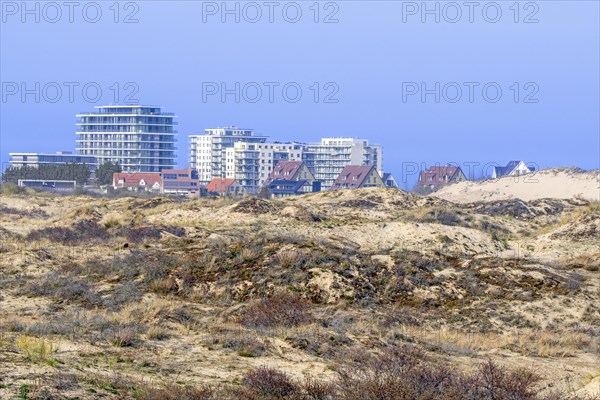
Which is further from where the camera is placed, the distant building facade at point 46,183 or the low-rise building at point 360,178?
the low-rise building at point 360,178

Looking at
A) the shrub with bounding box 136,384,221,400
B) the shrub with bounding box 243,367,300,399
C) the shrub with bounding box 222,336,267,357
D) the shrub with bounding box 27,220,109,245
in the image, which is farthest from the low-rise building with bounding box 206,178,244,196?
the shrub with bounding box 136,384,221,400

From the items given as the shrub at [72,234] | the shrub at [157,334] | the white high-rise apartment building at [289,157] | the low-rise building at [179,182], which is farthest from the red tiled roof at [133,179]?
the shrub at [157,334]

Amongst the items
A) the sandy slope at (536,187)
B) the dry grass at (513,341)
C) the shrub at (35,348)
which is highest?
the sandy slope at (536,187)

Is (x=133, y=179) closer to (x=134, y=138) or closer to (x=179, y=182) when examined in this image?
(x=179, y=182)

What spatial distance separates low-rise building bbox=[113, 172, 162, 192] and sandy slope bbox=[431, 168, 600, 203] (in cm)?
4670

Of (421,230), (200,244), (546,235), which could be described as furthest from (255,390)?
(546,235)

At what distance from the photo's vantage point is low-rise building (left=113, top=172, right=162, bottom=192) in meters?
141

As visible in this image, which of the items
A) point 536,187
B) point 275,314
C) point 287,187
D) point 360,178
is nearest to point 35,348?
point 275,314

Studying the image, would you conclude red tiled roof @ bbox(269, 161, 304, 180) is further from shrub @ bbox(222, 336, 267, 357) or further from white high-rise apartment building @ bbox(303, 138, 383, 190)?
shrub @ bbox(222, 336, 267, 357)

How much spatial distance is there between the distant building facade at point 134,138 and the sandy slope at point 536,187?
8941cm

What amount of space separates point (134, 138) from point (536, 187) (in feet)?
337

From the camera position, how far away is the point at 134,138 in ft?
630

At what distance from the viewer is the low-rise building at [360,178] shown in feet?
495

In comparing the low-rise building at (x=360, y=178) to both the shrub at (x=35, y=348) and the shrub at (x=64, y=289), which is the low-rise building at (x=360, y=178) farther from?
the shrub at (x=35, y=348)
